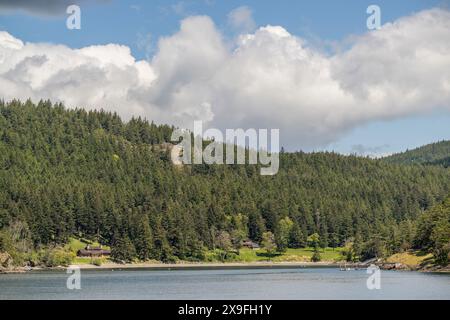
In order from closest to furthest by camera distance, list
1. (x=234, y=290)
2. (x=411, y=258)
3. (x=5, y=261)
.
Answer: (x=234, y=290) < (x=5, y=261) < (x=411, y=258)

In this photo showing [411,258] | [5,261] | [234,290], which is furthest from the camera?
[411,258]

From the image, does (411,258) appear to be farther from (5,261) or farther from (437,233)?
(5,261)

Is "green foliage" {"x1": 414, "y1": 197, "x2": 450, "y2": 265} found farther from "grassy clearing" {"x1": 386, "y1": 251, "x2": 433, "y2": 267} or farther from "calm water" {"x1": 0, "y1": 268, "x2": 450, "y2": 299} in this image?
"calm water" {"x1": 0, "y1": 268, "x2": 450, "y2": 299}

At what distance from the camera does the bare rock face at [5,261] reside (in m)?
189

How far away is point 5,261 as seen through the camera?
190000 mm

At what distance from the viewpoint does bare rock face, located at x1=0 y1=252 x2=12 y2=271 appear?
7436 inches

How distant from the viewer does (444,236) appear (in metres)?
166

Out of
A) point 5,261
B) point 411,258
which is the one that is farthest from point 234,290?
point 5,261

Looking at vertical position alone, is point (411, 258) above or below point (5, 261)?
above

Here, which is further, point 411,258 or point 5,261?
point 411,258

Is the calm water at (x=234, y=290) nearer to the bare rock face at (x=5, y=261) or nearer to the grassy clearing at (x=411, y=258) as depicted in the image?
the grassy clearing at (x=411, y=258)

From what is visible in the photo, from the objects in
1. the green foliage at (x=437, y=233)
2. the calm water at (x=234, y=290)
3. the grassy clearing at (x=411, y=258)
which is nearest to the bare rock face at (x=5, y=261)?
the calm water at (x=234, y=290)

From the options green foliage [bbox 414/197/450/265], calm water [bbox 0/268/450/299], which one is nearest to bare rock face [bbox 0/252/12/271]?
calm water [bbox 0/268/450/299]
